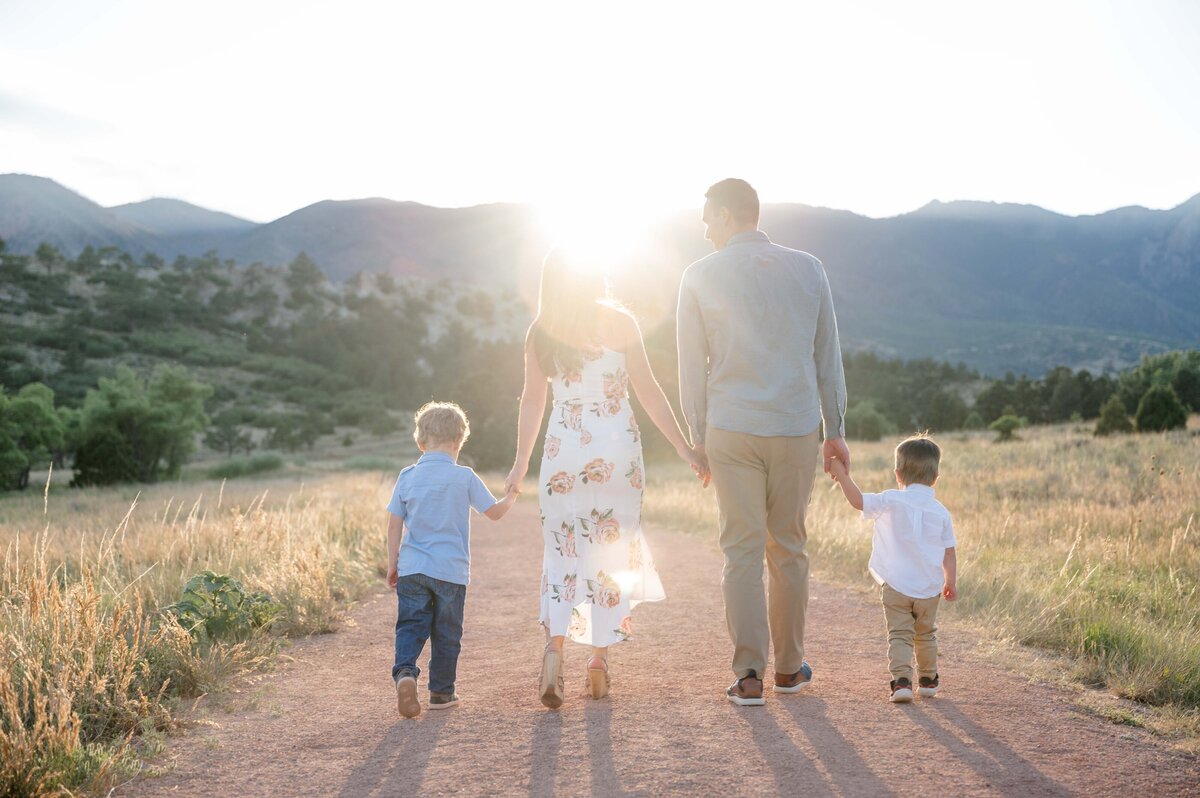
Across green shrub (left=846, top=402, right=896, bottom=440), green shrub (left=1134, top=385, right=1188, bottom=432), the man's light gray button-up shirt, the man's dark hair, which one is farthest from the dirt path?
green shrub (left=846, top=402, right=896, bottom=440)

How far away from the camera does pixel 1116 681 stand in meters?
4.77

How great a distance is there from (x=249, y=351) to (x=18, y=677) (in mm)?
102660

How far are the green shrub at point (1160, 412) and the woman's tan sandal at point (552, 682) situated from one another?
30.1 m

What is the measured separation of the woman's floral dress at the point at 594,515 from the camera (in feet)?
16.0

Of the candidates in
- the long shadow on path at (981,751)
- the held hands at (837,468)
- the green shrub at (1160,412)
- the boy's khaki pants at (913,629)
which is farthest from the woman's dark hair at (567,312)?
the green shrub at (1160,412)

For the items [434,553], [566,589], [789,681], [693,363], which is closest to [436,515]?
[434,553]

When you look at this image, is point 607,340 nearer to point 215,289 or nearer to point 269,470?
point 269,470

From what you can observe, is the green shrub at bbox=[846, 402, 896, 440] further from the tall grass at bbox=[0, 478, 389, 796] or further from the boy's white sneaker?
the boy's white sneaker

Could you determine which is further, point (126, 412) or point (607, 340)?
point (126, 412)

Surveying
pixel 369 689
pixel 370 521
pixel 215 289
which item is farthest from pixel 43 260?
pixel 369 689

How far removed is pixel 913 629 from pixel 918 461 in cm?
85

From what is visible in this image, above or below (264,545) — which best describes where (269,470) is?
below

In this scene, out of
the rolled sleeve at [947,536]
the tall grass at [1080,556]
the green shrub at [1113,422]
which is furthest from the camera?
the green shrub at [1113,422]

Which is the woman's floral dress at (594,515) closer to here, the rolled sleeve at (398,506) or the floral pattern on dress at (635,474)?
the floral pattern on dress at (635,474)
